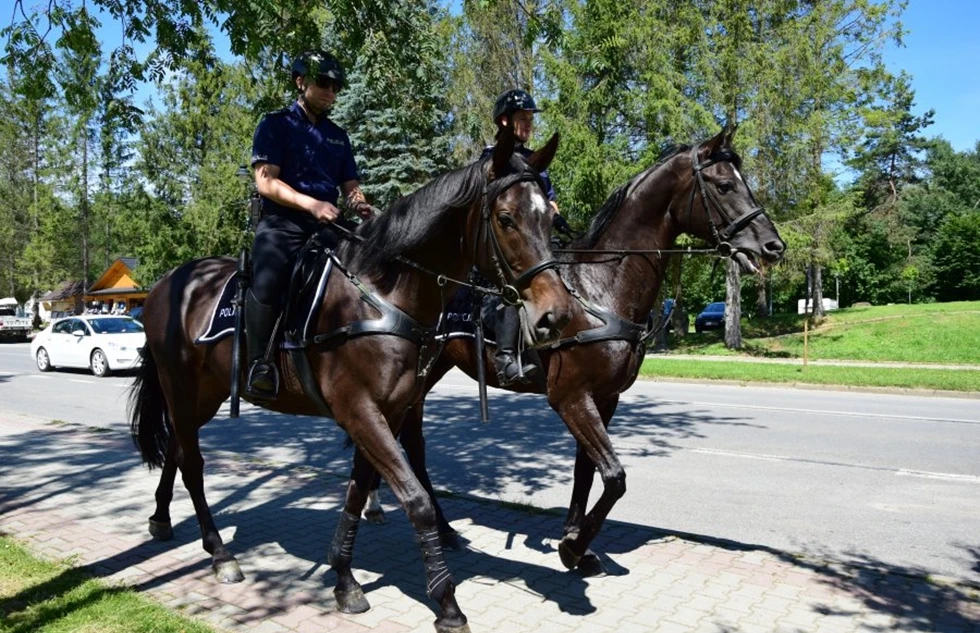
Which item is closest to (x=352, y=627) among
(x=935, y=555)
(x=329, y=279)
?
(x=329, y=279)

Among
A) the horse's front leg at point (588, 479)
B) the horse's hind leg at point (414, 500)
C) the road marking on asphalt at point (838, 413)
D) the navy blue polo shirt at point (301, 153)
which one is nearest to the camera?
the horse's hind leg at point (414, 500)

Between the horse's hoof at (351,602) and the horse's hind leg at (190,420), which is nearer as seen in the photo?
the horse's hoof at (351,602)

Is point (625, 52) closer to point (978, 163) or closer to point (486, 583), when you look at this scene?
point (486, 583)

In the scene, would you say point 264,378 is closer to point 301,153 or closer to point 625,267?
point 301,153

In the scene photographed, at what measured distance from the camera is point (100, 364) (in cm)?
1933

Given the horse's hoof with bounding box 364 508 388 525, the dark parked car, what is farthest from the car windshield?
the dark parked car

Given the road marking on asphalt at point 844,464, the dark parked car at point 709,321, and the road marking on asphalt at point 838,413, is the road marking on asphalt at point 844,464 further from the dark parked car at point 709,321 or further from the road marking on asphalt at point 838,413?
the dark parked car at point 709,321

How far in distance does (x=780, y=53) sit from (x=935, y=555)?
60.7 feet

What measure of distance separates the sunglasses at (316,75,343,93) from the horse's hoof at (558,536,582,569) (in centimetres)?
319

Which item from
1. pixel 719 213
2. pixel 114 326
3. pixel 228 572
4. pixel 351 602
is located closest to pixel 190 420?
pixel 228 572

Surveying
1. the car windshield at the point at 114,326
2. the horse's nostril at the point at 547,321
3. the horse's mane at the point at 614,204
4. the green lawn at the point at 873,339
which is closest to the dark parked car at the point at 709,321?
the green lawn at the point at 873,339

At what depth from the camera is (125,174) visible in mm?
32656

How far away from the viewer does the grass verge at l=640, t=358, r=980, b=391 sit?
1498cm

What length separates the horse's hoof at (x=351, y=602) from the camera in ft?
13.4
